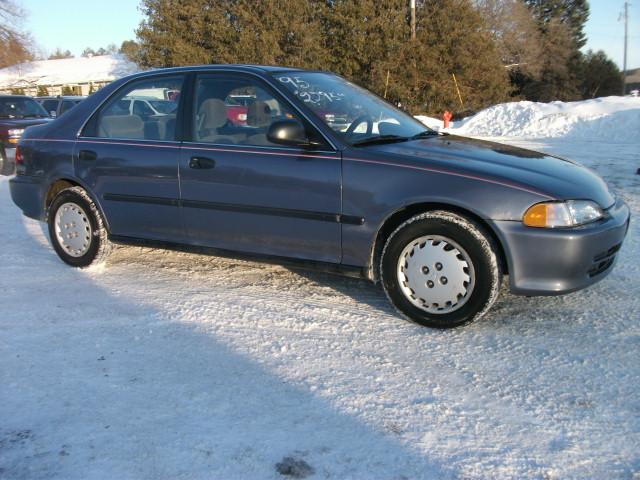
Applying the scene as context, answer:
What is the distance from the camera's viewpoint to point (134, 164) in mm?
4551

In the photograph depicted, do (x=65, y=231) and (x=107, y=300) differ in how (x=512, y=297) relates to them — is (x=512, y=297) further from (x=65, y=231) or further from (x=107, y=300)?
(x=65, y=231)

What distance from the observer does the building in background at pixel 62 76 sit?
4628 cm

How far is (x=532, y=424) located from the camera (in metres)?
2.60

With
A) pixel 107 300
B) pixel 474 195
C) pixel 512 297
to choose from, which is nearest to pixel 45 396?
pixel 107 300

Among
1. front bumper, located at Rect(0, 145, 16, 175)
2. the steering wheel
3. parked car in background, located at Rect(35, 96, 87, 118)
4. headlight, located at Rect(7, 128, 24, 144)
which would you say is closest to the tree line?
parked car in background, located at Rect(35, 96, 87, 118)

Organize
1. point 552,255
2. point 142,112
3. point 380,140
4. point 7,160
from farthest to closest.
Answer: point 7,160, point 142,112, point 380,140, point 552,255

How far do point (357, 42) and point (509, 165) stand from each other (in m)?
27.4

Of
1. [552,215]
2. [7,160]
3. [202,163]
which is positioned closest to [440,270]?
[552,215]

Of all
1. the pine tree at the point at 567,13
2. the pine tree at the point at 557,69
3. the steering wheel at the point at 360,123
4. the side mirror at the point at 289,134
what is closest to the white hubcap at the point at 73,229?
the side mirror at the point at 289,134

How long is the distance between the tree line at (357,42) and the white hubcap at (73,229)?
2421 centimetres

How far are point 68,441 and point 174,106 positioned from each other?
273 cm

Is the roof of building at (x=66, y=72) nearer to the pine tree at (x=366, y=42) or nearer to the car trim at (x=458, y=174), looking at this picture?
the pine tree at (x=366, y=42)

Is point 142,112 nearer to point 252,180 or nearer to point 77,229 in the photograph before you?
point 77,229

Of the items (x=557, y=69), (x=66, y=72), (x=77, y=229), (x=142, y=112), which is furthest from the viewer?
(x=66, y=72)
